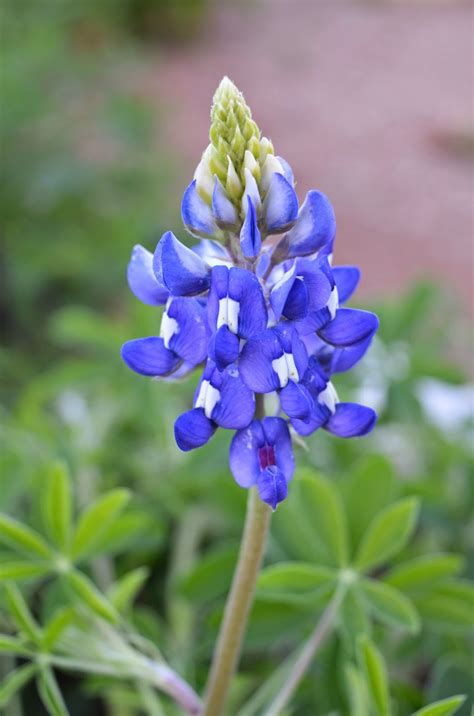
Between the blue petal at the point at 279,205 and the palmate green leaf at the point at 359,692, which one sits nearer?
the blue petal at the point at 279,205

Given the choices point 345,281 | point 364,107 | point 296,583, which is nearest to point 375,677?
point 296,583

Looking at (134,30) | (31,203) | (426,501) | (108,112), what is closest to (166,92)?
(134,30)

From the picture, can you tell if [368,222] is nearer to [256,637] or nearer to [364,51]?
[364,51]

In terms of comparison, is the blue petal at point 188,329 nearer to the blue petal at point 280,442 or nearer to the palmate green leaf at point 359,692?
the blue petal at point 280,442

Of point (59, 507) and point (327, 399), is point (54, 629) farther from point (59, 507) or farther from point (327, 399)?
point (327, 399)

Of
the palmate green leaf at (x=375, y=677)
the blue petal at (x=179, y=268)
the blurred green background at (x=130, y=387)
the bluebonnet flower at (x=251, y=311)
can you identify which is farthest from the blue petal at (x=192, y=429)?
the blurred green background at (x=130, y=387)

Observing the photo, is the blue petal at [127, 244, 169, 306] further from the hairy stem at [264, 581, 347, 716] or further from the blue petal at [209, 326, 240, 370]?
the hairy stem at [264, 581, 347, 716]
